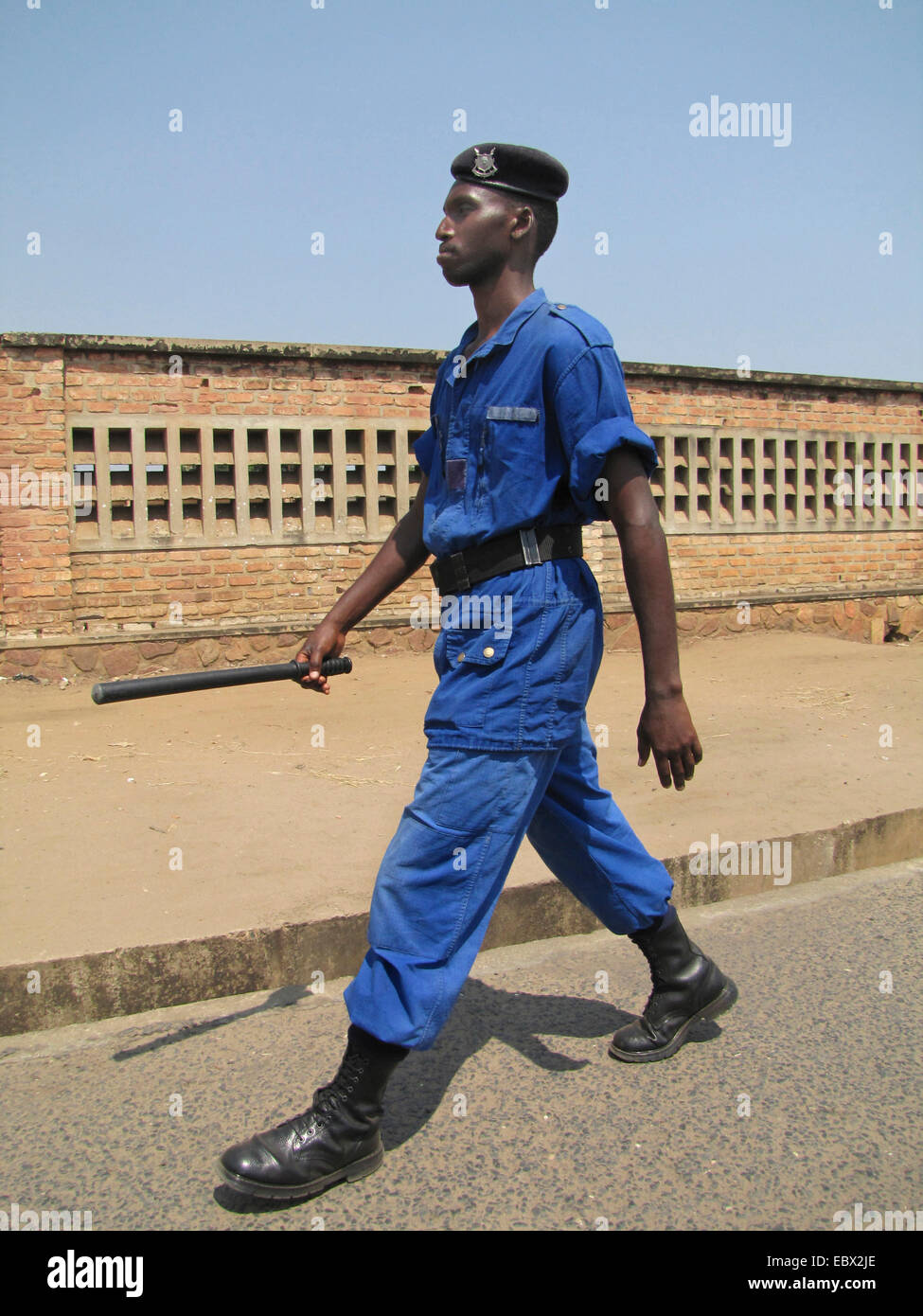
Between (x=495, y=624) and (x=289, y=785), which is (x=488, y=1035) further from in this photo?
(x=289, y=785)

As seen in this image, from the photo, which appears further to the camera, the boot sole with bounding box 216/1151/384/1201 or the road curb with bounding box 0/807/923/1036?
the road curb with bounding box 0/807/923/1036

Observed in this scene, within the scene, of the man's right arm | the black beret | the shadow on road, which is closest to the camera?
the black beret

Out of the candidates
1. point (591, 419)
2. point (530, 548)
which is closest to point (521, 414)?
point (591, 419)

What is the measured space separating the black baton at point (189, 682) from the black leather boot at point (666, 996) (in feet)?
3.37

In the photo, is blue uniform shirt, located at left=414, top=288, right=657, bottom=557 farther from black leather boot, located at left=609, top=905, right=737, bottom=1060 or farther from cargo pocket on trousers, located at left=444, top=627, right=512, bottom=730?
black leather boot, located at left=609, top=905, right=737, bottom=1060

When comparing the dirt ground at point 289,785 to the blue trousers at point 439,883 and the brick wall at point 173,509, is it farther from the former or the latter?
the blue trousers at point 439,883

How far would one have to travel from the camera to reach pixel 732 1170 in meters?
2.25

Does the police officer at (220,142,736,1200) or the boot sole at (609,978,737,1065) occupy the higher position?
the police officer at (220,142,736,1200)

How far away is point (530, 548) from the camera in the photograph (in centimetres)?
235

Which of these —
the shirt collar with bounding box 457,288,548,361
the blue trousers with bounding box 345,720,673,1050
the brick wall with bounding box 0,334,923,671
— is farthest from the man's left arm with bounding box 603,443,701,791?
the brick wall with bounding box 0,334,923,671

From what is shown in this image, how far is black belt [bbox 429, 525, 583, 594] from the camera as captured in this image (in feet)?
7.70

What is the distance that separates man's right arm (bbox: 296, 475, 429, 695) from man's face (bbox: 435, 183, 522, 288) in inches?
19.9

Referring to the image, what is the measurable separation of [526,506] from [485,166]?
0.78 metres
